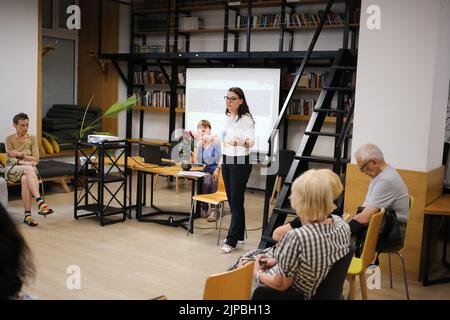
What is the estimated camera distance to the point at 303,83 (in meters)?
8.24

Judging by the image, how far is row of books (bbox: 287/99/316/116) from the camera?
27.0ft

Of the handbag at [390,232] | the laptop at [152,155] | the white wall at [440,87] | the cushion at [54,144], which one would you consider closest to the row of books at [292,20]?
the white wall at [440,87]

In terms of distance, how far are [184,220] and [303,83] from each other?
3227mm

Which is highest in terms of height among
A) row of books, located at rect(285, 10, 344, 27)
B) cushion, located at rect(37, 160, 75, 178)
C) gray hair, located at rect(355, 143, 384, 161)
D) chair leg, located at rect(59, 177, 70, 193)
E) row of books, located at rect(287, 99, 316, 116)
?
row of books, located at rect(285, 10, 344, 27)

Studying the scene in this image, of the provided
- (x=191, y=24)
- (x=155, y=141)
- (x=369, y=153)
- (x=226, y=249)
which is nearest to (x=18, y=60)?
(x=155, y=141)

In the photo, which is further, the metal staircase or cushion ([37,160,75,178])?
cushion ([37,160,75,178])

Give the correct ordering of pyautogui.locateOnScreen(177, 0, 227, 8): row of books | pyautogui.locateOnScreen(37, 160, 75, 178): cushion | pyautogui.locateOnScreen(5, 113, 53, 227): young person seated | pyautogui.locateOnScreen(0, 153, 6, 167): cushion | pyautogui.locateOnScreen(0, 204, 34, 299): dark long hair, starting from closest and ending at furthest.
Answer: pyautogui.locateOnScreen(0, 204, 34, 299): dark long hair → pyautogui.locateOnScreen(5, 113, 53, 227): young person seated → pyautogui.locateOnScreen(0, 153, 6, 167): cushion → pyautogui.locateOnScreen(37, 160, 75, 178): cushion → pyautogui.locateOnScreen(177, 0, 227, 8): row of books

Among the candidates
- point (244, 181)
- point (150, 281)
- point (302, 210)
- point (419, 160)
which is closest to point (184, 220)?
point (244, 181)

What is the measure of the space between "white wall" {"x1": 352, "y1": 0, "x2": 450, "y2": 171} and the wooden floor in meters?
1.22

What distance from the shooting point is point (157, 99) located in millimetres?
9805

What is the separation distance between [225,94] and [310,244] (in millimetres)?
6501

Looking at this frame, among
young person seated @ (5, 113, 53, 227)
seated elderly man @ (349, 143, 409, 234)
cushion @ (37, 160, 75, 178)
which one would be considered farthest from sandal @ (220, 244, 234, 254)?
cushion @ (37, 160, 75, 178)

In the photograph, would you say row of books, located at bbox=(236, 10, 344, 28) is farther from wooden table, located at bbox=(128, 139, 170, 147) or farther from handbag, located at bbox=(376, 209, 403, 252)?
handbag, located at bbox=(376, 209, 403, 252)

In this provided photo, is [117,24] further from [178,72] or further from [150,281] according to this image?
[150,281]
